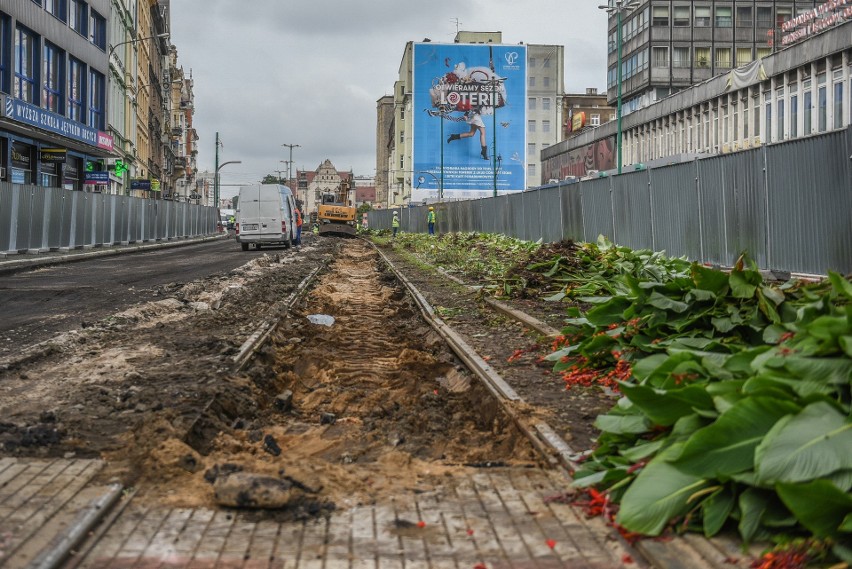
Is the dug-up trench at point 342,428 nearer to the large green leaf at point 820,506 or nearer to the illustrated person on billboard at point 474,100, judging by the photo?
the large green leaf at point 820,506

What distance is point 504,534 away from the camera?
4516 millimetres

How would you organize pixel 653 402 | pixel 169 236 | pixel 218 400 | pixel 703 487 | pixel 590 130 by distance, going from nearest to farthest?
pixel 703 487 < pixel 653 402 < pixel 218 400 < pixel 169 236 < pixel 590 130

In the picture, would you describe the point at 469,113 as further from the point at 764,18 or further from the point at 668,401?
the point at 668,401

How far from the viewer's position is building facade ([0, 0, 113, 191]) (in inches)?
1406

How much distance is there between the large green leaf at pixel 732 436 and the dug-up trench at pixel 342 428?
159 centimetres

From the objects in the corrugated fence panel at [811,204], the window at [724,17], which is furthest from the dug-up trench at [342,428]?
the window at [724,17]

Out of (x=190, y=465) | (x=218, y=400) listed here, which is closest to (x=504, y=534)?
(x=190, y=465)

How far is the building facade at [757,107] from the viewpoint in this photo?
39875 millimetres

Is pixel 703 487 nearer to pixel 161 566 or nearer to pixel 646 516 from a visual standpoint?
pixel 646 516

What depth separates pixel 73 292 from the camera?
1772 cm

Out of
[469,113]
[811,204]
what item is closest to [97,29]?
[811,204]

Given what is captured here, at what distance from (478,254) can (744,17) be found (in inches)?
2026

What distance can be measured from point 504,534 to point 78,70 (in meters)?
45.7

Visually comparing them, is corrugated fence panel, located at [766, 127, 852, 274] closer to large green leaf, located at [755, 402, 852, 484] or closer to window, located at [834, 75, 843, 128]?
large green leaf, located at [755, 402, 852, 484]
